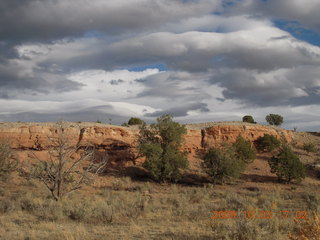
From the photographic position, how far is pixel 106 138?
3341cm

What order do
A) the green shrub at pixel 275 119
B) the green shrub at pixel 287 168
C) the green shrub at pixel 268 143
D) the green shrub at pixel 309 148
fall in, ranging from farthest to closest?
1. the green shrub at pixel 275 119
2. the green shrub at pixel 309 148
3. the green shrub at pixel 268 143
4. the green shrub at pixel 287 168

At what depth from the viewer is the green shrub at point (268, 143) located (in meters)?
36.4

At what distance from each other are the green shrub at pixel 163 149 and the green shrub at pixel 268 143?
1109cm

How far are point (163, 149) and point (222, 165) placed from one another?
619 cm

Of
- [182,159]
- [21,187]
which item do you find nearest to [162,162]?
[182,159]

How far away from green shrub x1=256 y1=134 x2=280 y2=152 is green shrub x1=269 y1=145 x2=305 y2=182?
655 centimetres

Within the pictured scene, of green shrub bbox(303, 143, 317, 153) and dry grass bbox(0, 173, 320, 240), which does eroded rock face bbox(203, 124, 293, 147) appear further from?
dry grass bbox(0, 173, 320, 240)

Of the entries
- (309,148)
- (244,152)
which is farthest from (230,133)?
(309,148)

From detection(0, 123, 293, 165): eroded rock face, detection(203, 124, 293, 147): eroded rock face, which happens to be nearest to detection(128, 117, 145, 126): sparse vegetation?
Result: detection(0, 123, 293, 165): eroded rock face

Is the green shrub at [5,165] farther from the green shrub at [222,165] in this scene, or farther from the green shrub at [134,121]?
the green shrub at [134,121]

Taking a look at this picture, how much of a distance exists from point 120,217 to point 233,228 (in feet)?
17.9

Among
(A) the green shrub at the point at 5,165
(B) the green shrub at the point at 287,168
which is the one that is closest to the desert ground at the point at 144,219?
(A) the green shrub at the point at 5,165

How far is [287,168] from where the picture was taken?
28.4 meters

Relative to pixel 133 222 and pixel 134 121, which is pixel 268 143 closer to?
pixel 134 121
